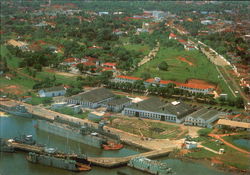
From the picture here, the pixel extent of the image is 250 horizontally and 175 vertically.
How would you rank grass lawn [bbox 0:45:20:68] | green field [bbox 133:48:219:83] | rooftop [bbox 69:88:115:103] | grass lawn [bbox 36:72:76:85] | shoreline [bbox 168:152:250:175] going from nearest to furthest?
shoreline [bbox 168:152:250:175], rooftop [bbox 69:88:115:103], grass lawn [bbox 36:72:76:85], green field [bbox 133:48:219:83], grass lawn [bbox 0:45:20:68]

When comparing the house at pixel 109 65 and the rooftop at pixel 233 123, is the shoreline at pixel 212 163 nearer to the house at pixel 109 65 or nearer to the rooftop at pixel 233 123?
the rooftop at pixel 233 123

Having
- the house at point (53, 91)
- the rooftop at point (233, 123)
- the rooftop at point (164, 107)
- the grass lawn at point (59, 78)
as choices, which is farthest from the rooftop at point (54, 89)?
the rooftop at point (233, 123)

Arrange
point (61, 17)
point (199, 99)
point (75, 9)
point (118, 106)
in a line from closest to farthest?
point (118, 106)
point (199, 99)
point (61, 17)
point (75, 9)

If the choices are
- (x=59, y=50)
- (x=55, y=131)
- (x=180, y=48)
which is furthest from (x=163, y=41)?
Answer: (x=55, y=131)

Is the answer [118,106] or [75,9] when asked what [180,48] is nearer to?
[118,106]

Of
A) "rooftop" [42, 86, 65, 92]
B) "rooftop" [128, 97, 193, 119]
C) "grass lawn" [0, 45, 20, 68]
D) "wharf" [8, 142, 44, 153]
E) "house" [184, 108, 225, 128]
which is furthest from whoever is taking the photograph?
"grass lawn" [0, 45, 20, 68]

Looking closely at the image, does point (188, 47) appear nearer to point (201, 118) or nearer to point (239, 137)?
point (201, 118)

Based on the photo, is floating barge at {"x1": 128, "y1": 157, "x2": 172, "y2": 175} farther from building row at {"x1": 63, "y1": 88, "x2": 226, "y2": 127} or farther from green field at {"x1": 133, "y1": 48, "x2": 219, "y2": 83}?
green field at {"x1": 133, "y1": 48, "x2": 219, "y2": 83}

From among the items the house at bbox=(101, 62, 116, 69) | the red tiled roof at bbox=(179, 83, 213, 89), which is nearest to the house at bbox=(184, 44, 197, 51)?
the house at bbox=(101, 62, 116, 69)
